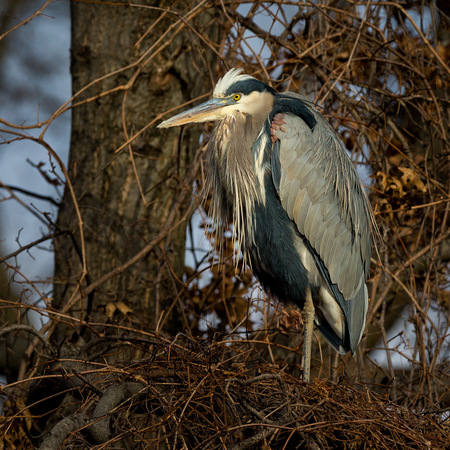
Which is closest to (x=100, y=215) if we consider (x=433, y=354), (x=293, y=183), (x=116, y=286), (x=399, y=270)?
(x=116, y=286)

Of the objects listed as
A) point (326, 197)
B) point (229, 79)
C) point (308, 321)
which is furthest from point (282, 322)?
point (229, 79)

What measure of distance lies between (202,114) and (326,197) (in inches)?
25.8

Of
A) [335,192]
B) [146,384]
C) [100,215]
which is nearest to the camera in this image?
[146,384]

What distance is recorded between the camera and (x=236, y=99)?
301 cm

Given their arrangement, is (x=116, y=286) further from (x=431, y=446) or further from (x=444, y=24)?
(x=444, y=24)

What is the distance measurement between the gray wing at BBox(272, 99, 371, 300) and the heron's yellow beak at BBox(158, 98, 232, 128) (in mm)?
288

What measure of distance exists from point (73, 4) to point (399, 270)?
2373 mm

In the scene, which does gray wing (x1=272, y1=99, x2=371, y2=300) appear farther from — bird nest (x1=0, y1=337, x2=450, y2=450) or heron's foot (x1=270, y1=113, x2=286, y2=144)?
bird nest (x1=0, y1=337, x2=450, y2=450)

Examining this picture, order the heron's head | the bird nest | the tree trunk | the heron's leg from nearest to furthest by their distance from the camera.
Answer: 1. the bird nest
2. the heron's leg
3. the heron's head
4. the tree trunk

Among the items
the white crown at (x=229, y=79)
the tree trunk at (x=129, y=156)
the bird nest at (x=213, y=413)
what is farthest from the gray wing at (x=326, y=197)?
the bird nest at (x=213, y=413)

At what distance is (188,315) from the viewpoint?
3711 millimetres

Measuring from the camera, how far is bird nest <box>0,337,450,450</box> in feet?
6.23

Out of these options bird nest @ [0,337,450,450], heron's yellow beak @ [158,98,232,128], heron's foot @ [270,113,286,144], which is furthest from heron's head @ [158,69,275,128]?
bird nest @ [0,337,450,450]

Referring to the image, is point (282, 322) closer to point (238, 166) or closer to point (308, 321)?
point (308, 321)
